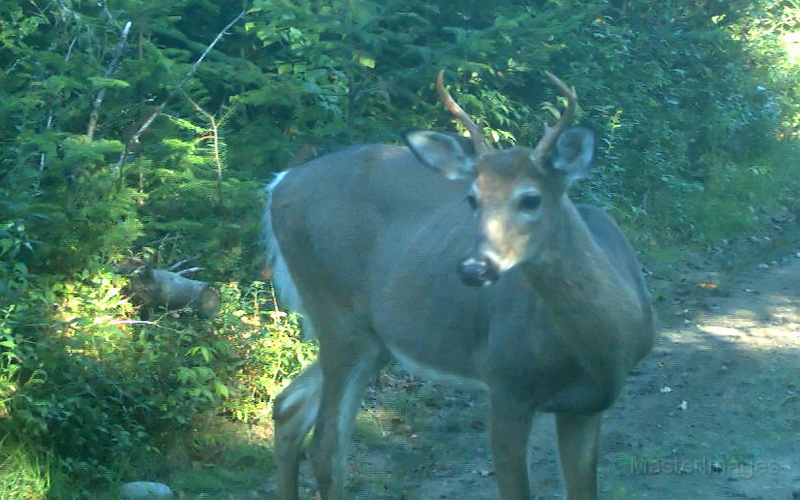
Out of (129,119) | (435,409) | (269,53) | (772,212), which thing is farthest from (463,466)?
(772,212)

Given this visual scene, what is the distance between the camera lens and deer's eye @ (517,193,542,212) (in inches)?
197

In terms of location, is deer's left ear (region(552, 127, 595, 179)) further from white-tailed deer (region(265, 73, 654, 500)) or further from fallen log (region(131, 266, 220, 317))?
fallen log (region(131, 266, 220, 317))

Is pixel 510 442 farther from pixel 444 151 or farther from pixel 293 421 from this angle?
pixel 293 421

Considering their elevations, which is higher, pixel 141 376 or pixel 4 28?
pixel 4 28

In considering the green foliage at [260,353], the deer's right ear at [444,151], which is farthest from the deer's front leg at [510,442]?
the green foliage at [260,353]

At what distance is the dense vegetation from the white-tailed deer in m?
0.82

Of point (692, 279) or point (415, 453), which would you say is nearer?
point (415, 453)

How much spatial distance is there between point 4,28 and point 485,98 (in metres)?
4.34

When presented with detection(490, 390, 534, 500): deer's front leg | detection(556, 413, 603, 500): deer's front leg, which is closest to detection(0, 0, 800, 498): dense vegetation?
detection(490, 390, 534, 500): deer's front leg

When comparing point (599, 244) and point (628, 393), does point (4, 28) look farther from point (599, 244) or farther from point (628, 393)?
point (628, 393)

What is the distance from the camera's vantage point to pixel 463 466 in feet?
22.5

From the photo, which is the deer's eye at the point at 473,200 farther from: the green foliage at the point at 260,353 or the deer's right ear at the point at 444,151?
the green foliage at the point at 260,353

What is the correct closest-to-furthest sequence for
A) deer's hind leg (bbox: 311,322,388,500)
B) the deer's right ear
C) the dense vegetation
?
the deer's right ear < deer's hind leg (bbox: 311,322,388,500) < the dense vegetation

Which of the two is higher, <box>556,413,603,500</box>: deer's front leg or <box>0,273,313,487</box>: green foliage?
<box>556,413,603,500</box>: deer's front leg
